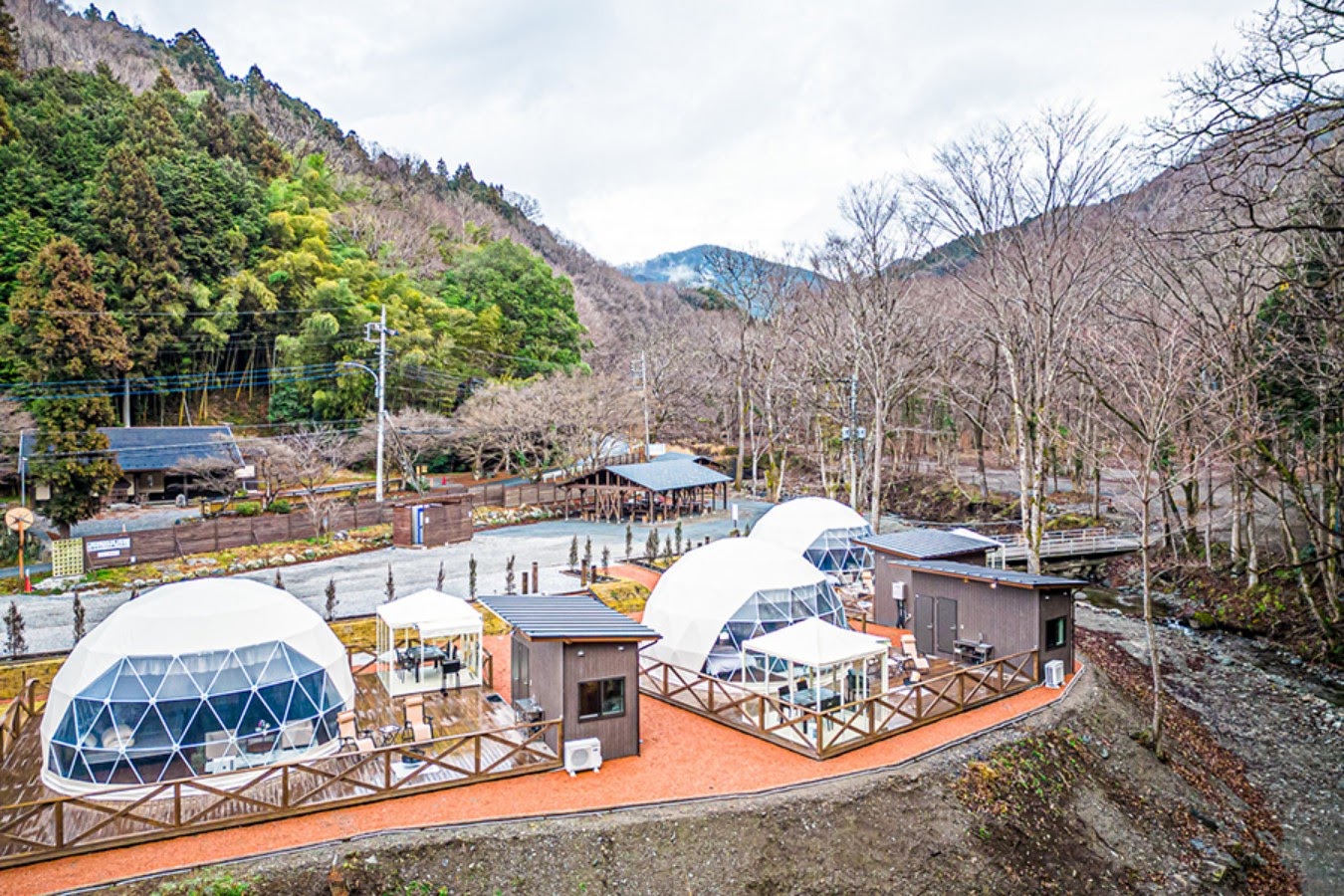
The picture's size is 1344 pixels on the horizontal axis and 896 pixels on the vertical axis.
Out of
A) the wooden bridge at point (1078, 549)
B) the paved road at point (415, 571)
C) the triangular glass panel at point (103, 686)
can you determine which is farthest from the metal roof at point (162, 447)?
the wooden bridge at point (1078, 549)

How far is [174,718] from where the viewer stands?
10.2 m

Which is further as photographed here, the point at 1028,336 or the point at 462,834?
the point at 1028,336

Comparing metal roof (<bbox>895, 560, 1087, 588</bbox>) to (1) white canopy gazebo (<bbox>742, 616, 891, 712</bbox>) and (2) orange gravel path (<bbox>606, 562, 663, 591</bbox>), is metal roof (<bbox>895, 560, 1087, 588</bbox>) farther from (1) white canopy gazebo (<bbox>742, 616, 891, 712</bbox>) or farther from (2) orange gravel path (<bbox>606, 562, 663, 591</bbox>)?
(2) orange gravel path (<bbox>606, 562, 663, 591</bbox>)

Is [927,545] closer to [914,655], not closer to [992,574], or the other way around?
[992,574]

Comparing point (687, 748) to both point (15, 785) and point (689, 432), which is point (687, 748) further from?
point (689, 432)

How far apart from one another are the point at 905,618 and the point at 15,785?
56.7 ft

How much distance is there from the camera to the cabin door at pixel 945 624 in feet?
54.2

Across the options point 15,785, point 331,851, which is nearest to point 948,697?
point 331,851

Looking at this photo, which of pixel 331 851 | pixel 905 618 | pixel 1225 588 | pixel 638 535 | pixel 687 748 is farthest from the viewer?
pixel 638 535

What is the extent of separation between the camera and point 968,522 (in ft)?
113

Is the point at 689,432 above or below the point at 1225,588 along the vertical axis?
above

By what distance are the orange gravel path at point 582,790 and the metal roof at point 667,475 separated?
20325 mm

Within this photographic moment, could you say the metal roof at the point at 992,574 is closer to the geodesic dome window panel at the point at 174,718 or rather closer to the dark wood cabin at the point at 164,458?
the geodesic dome window panel at the point at 174,718

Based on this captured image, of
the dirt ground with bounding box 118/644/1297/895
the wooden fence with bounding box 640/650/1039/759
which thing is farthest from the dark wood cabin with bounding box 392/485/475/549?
the dirt ground with bounding box 118/644/1297/895
